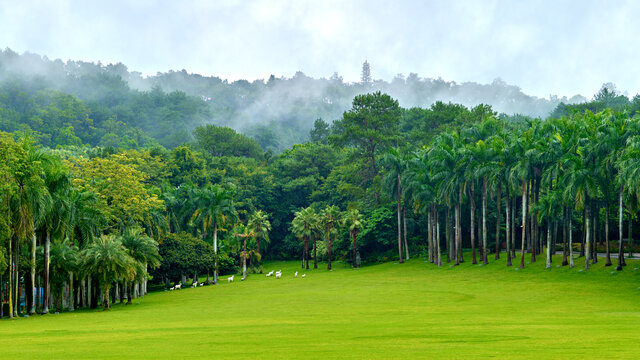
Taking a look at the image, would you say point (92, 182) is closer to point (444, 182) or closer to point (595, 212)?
point (444, 182)

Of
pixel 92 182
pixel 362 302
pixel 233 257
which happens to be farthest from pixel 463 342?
pixel 233 257

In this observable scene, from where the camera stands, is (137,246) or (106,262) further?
(137,246)

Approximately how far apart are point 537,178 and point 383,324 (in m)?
46.0

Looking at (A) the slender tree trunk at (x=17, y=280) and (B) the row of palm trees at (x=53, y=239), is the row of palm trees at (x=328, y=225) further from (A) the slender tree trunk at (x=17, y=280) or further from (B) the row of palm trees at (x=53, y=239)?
(A) the slender tree trunk at (x=17, y=280)

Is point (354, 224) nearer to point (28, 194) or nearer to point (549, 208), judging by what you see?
point (549, 208)

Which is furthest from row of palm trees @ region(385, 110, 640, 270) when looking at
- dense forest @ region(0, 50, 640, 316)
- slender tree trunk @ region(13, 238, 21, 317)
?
slender tree trunk @ region(13, 238, 21, 317)

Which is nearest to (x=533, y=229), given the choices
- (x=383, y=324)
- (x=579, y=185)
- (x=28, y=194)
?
(x=579, y=185)

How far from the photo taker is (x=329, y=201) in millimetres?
112062

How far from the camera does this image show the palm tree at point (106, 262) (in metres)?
46.1

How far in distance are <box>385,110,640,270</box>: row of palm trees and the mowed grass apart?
6239mm

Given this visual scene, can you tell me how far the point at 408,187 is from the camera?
264ft

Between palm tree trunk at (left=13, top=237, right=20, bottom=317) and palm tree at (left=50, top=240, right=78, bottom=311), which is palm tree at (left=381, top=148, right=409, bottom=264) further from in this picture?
palm tree trunk at (left=13, top=237, right=20, bottom=317)

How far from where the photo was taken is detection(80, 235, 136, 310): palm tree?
46.1 m

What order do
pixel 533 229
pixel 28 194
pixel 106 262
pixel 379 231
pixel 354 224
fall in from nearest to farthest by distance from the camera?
A: pixel 28 194 → pixel 106 262 → pixel 533 229 → pixel 354 224 → pixel 379 231
